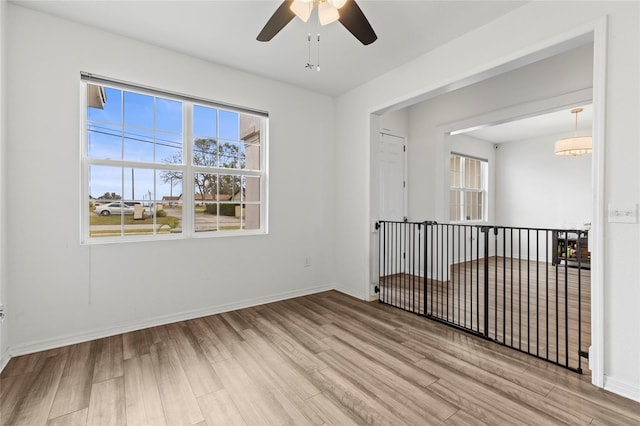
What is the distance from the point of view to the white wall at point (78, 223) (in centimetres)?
236

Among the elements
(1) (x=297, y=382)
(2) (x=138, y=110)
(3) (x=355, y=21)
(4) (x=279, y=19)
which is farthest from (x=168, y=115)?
(1) (x=297, y=382)

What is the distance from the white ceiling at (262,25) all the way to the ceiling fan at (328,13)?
405 millimetres

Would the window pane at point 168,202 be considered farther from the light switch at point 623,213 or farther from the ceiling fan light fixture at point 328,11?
the light switch at point 623,213

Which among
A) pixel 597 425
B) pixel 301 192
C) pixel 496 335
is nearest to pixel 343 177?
pixel 301 192

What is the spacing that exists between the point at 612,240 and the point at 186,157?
363 cm

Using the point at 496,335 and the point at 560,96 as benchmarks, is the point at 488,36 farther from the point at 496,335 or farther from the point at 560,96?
the point at 496,335

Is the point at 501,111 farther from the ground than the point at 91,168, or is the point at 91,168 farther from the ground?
the point at 501,111

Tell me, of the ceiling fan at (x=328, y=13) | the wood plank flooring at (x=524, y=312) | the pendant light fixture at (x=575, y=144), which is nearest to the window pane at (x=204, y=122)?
the ceiling fan at (x=328, y=13)

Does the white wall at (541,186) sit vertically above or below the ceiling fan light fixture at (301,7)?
below

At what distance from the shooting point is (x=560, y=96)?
11.2 ft

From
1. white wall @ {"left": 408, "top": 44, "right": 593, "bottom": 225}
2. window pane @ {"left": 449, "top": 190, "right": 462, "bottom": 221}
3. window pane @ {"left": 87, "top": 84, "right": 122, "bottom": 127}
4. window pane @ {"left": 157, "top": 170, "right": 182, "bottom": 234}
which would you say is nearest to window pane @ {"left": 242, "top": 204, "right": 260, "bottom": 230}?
window pane @ {"left": 157, "top": 170, "right": 182, "bottom": 234}

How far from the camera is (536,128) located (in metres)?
5.90

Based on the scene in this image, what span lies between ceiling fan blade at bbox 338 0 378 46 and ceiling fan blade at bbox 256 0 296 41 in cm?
34

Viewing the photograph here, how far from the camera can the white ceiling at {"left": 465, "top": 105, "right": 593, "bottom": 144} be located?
5.14 meters
